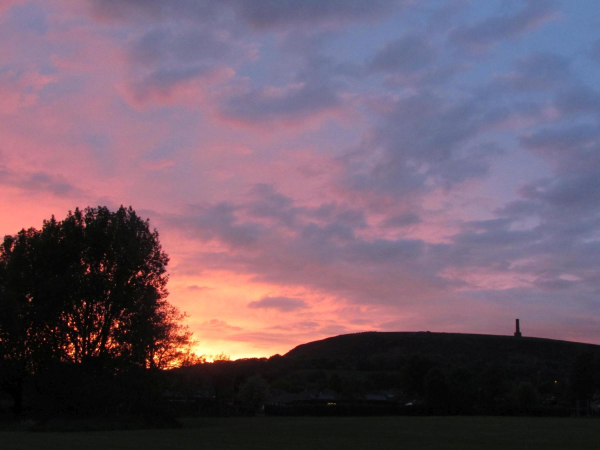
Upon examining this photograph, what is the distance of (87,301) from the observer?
5091 cm

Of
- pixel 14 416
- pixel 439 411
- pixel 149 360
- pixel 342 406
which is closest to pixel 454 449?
pixel 149 360

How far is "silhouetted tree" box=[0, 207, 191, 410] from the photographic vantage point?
49.8m

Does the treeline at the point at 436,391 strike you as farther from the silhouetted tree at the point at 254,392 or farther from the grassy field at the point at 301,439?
the grassy field at the point at 301,439

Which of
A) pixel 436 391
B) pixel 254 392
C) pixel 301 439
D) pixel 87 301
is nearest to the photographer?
pixel 301 439

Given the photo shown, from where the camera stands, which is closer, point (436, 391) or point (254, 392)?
point (436, 391)

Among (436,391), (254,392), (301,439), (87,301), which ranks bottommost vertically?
(254,392)

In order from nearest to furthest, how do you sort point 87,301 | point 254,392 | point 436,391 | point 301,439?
point 301,439 < point 87,301 < point 436,391 < point 254,392

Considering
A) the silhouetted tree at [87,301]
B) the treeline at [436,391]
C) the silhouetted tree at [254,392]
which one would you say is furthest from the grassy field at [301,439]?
the silhouetted tree at [254,392]

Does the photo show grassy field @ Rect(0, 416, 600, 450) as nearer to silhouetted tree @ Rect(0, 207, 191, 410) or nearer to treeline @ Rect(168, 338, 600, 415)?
silhouetted tree @ Rect(0, 207, 191, 410)

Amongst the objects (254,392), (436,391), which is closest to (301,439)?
(436,391)

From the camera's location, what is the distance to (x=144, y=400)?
4959 centimetres

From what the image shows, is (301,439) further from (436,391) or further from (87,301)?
(436,391)

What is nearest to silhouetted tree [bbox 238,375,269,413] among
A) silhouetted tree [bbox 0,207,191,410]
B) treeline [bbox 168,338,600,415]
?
treeline [bbox 168,338,600,415]

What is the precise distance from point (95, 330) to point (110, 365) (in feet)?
12.2
